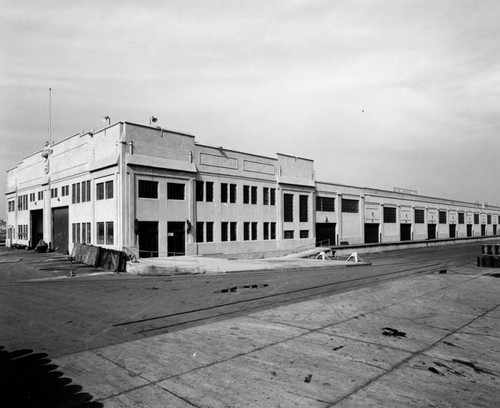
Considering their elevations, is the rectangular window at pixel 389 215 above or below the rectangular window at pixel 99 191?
below

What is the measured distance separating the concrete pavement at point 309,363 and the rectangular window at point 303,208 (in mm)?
33181

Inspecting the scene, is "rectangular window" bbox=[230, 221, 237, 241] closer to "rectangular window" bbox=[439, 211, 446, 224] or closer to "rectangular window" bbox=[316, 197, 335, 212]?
"rectangular window" bbox=[316, 197, 335, 212]

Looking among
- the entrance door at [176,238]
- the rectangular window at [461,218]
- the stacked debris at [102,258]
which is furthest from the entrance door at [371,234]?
the stacked debris at [102,258]

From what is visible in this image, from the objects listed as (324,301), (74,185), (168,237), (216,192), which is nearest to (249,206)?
(216,192)

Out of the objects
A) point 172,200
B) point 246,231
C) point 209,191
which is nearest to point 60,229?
point 172,200

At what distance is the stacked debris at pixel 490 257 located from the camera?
1025 inches

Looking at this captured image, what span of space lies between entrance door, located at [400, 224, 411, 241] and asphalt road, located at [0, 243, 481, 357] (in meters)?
44.8

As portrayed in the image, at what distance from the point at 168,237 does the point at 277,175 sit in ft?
51.2

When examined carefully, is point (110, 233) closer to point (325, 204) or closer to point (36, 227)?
point (36, 227)

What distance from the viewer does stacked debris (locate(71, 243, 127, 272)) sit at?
2508 cm

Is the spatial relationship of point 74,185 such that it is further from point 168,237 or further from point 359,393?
point 359,393

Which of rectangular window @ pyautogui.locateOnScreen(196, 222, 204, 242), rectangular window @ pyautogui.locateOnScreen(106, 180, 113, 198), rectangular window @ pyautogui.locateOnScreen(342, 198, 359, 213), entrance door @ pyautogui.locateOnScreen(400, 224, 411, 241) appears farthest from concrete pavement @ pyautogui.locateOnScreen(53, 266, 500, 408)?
entrance door @ pyautogui.locateOnScreen(400, 224, 411, 241)

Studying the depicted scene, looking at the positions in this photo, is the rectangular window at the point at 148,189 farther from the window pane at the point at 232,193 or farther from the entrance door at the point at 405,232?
the entrance door at the point at 405,232

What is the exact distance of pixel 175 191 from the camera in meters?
32.3
